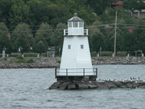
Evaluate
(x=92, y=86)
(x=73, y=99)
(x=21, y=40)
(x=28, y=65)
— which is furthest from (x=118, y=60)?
(x=73, y=99)

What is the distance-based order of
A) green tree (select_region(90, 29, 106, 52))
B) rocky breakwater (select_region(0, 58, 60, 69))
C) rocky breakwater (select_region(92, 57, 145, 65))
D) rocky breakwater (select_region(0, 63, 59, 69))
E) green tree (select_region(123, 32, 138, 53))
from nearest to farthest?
1. rocky breakwater (select_region(0, 63, 59, 69))
2. rocky breakwater (select_region(0, 58, 60, 69))
3. rocky breakwater (select_region(92, 57, 145, 65))
4. green tree (select_region(123, 32, 138, 53))
5. green tree (select_region(90, 29, 106, 52))

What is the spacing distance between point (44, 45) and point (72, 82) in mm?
67323

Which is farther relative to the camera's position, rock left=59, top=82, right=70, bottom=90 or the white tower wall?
the white tower wall

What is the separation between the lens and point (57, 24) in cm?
14100

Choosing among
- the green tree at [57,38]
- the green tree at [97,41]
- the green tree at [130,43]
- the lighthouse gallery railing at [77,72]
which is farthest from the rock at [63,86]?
the green tree at [57,38]

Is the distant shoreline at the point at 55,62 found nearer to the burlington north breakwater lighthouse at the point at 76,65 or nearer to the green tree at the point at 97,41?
the green tree at the point at 97,41

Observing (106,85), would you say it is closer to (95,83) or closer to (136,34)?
(95,83)

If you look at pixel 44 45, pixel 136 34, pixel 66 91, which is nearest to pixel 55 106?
Answer: pixel 66 91

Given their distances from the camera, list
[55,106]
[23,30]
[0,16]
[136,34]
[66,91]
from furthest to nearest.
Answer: [0,16] < [23,30] < [136,34] < [66,91] < [55,106]

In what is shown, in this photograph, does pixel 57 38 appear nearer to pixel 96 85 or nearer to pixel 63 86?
pixel 96 85

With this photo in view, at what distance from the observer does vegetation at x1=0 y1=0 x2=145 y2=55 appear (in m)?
120

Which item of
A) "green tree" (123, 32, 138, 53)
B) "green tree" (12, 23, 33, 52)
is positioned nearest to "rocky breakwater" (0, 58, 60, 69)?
"green tree" (12, 23, 33, 52)

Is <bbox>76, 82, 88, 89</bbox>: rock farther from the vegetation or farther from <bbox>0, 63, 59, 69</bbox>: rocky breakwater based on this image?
the vegetation

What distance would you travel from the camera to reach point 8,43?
11650 centimetres
